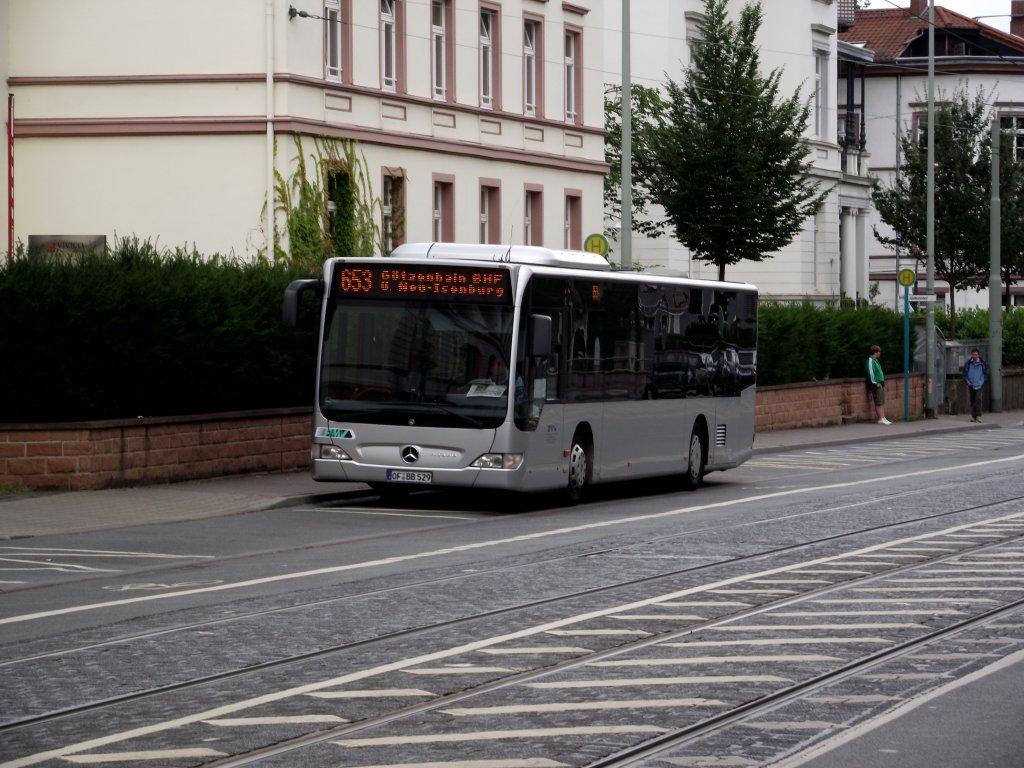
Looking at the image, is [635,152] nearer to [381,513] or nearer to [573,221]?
[573,221]

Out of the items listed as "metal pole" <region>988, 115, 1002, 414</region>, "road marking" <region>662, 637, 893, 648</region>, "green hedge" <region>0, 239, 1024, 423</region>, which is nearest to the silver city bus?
"green hedge" <region>0, 239, 1024, 423</region>

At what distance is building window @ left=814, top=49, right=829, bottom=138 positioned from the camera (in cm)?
6281

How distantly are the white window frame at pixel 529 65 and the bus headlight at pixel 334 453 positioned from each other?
20.9 m

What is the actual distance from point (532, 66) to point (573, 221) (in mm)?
4102

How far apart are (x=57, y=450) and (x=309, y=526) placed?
387 centimetres

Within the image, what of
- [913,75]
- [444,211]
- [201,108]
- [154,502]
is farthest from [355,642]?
[913,75]

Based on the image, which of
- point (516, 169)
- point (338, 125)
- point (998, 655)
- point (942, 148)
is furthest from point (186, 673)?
point (942, 148)

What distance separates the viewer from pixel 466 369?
2127 centimetres

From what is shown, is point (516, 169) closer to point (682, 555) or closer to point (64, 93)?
point (64, 93)

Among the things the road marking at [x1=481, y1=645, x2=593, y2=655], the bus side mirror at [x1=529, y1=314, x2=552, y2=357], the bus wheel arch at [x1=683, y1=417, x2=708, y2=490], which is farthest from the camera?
the bus wheel arch at [x1=683, y1=417, x2=708, y2=490]

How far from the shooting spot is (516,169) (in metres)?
41.3

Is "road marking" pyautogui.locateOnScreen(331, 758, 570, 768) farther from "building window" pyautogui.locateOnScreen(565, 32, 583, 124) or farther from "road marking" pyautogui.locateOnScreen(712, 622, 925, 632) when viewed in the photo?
"building window" pyautogui.locateOnScreen(565, 32, 583, 124)

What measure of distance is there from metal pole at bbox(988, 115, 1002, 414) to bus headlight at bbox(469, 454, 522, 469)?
1302 inches

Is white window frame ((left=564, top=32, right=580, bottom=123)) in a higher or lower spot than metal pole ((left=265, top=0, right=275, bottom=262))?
higher
